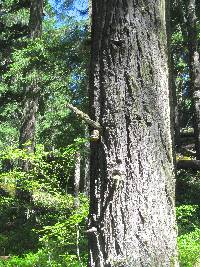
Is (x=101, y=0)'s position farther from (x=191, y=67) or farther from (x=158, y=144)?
(x=191, y=67)

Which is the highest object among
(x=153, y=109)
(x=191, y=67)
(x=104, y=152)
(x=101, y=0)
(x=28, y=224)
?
(x=191, y=67)

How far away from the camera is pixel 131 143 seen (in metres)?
3.34

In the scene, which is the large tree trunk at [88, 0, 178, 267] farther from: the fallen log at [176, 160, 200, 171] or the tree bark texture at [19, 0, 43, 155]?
the fallen log at [176, 160, 200, 171]

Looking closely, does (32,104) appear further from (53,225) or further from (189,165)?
(189,165)

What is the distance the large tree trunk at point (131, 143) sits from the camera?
128 inches

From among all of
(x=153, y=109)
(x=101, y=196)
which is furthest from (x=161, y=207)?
(x=153, y=109)

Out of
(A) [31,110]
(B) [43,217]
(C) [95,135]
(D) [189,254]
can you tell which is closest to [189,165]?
(A) [31,110]

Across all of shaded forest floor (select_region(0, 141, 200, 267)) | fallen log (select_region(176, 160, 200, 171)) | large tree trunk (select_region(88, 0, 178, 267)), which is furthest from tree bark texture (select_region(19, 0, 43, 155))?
large tree trunk (select_region(88, 0, 178, 267))

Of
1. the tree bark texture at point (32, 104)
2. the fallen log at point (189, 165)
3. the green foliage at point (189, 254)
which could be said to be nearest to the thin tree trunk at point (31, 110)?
the tree bark texture at point (32, 104)

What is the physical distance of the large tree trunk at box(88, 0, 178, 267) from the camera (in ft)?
10.7

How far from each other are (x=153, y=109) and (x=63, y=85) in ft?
25.7

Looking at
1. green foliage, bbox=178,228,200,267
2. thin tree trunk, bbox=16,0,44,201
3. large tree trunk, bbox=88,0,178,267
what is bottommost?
green foliage, bbox=178,228,200,267

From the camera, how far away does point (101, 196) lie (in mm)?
3377

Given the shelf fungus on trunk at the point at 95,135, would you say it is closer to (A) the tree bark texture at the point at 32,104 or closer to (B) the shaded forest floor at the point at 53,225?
(B) the shaded forest floor at the point at 53,225
